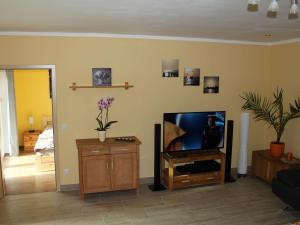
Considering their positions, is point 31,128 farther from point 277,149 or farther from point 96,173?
point 277,149

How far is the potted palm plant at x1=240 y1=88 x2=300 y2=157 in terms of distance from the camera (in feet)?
16.0

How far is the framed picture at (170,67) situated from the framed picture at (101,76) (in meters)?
1.00

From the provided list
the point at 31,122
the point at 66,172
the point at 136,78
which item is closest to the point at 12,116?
the point at 31,122

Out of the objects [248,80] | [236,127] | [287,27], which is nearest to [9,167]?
[236,127]

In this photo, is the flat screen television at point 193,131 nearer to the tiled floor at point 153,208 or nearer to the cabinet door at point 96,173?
the tiled floor at point 153,208

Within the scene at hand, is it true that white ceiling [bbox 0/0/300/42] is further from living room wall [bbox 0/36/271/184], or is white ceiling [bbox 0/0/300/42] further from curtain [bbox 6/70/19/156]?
curtain [bbox 6/70/19/156]

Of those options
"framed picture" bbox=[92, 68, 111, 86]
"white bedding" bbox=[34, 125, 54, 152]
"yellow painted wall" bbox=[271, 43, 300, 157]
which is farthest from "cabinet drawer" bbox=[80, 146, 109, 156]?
"yellow painted wall" bbox=[271, 43, 300, 157]

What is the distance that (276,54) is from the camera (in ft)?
17.9

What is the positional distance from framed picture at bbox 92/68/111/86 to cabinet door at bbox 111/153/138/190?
4.10ft

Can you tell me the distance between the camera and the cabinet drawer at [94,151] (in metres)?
4.35

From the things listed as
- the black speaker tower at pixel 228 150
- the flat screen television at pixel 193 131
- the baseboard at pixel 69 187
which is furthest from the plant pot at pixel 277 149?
the baseboard at pixel 69 187

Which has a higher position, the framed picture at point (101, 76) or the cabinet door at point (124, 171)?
the framed picture at point (101, 76)

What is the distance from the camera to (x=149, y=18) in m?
3.31

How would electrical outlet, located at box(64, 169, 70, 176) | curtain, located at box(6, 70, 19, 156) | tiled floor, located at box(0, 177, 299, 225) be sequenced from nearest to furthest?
tiled floor, located at box(0, 177, 299, 225), electrical outlet, located at box(64, 169, 70, 176), curtain, located at box(6, 70, 19, 156)
